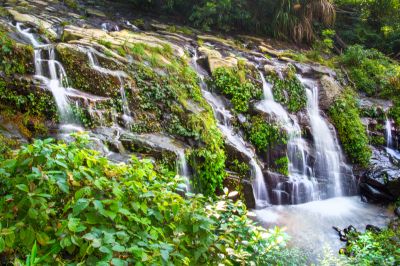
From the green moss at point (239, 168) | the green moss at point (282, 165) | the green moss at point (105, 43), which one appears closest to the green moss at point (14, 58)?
the green moss at point (105, 43)

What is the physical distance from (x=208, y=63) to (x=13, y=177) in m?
6.88

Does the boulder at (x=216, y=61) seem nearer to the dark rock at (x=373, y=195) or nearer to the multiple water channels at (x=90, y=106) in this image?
the multiple water channels at (x=90, y=106)

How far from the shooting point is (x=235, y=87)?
330 inches

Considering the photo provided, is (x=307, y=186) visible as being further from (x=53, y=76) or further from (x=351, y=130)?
(x=53, y=76)

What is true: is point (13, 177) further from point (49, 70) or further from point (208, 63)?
point (208, 63)

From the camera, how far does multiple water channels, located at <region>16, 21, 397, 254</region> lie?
6020 mm

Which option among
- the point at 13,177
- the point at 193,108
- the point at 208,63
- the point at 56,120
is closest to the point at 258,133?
the point at 193,108

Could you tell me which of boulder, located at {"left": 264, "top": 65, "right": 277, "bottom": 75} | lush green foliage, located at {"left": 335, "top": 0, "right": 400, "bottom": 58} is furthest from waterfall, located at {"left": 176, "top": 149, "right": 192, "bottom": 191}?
lush green foliage, located at {"left": 335, "top": 0, "right": 400, "bottom": 58}

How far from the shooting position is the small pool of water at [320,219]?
587 cm

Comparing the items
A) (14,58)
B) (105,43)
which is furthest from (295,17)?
(14,58)

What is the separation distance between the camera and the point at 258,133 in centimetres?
784

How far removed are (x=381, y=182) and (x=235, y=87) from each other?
394 centimetres

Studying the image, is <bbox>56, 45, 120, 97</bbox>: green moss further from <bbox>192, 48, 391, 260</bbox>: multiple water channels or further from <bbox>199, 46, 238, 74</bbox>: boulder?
<bbox>199, 46, 238, 74</bbox>: boulder

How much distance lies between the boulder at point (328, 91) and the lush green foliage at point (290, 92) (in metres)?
0.59
